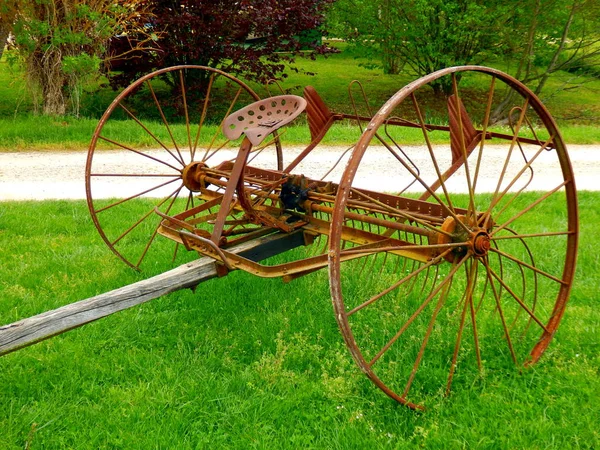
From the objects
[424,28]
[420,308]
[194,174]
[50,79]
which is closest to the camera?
[420,308]

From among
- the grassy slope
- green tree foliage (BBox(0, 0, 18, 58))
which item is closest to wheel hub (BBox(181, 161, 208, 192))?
the grassy slope

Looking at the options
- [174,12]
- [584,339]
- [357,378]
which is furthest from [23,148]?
[584,339]

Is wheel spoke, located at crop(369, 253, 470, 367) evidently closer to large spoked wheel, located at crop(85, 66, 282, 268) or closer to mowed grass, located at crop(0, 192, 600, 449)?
mowed grass, located at crop(0, 192, 600, 449)

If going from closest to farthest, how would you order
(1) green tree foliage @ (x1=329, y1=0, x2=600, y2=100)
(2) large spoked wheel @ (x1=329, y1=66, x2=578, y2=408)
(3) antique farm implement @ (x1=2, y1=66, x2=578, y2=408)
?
(2) large spoked wheel @ (x1=329, y1=66, x2=578, y2=408) < (3) antique farm implement @ (x1=2, y1=66, x2=578, y2=408) < (1) green tree foliage @ (x1=329, y1=0, x2=600, y2=100)

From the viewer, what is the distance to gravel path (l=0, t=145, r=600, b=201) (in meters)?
5.93

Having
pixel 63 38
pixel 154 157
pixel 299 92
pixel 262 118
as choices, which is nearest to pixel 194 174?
pixel 262 118

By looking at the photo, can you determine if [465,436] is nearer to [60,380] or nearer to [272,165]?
[60,380]

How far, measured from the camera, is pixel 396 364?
281cm

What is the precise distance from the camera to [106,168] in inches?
269

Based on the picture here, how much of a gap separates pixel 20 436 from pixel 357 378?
137cm

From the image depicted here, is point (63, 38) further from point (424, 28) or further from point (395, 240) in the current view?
point (395, 240)

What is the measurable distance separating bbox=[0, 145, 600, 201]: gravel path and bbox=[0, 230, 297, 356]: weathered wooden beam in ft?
11.0

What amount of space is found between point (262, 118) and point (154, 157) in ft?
12.9

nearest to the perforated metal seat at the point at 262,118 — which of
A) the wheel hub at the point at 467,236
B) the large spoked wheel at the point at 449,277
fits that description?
the large spoked wheel at the point at 449,277
